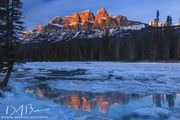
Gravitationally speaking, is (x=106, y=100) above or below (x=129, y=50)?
below

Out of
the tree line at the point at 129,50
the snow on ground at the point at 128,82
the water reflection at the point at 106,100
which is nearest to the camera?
the water reflection at the point at 106,100

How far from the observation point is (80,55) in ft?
439

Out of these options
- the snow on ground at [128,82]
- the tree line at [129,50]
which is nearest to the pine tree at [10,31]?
the snow on ground at [128,82]

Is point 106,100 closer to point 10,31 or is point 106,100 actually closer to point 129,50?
point 10,31

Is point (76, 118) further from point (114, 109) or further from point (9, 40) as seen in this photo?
point (9, 40)

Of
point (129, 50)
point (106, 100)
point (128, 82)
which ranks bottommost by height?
point (106, 100)

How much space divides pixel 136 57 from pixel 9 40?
85233mm

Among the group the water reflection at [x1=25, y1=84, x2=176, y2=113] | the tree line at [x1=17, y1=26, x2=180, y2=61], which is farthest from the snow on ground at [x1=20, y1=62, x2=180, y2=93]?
the tree line at [x1=17, y1=26, x2=180, y2=61]

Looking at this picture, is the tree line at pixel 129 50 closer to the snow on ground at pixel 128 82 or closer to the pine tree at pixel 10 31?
the snow on ground at pixel 128 82

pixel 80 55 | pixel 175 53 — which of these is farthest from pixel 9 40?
pixel 80 55

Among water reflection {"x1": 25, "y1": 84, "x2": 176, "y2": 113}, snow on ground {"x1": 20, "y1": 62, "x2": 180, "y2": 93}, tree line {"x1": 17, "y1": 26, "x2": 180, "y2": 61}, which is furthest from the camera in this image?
tree line {"x1": 17, "y1": 26, "x2": 180, "y2": 61}

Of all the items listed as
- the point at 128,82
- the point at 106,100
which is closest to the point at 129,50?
the point at 128,82

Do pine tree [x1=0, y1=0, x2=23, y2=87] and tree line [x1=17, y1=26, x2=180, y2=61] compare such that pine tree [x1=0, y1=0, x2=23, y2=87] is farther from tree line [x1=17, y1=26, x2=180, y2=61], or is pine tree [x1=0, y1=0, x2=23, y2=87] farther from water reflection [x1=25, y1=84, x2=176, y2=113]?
tree line [x1=17, y1=26, x2=180, y2=61]

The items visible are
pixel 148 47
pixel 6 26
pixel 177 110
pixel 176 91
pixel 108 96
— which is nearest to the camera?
pixel 177 110
